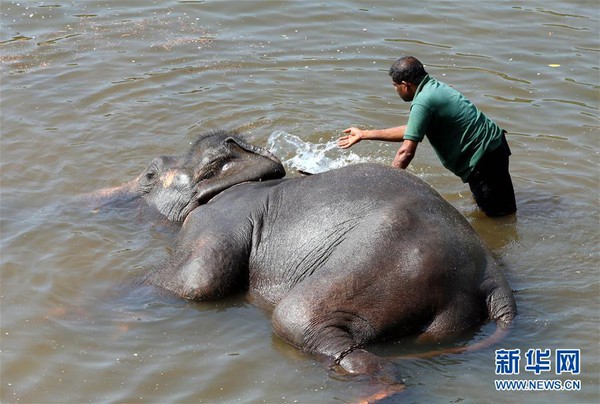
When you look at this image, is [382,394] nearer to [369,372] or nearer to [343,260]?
[369,372]

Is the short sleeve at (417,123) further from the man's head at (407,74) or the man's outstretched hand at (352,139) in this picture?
the man's outstretched hand at (352,139)

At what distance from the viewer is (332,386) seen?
5637mm

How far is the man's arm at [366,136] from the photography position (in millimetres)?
7410

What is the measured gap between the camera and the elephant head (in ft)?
24.0

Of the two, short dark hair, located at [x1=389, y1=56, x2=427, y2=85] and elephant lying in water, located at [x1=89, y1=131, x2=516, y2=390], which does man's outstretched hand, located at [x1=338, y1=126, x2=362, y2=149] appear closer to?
short dark hair, located at [x1=389, y1=56, x2=427, y2=85]

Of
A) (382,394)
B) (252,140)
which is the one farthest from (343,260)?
(252,140)

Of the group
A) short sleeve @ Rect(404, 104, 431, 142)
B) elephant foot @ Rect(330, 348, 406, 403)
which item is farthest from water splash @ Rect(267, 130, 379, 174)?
elephant foot @ Rect(330, 348, 406, 403)

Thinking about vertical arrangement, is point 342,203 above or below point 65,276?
above

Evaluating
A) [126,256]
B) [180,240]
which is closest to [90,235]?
[126,256]

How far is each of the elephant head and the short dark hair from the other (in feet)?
3.87

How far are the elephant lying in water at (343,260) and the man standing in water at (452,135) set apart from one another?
1.01m

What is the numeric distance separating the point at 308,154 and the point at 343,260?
3.42m

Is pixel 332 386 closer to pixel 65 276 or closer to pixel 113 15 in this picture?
pixel 65 276

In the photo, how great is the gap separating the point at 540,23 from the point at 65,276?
7.64 metres
